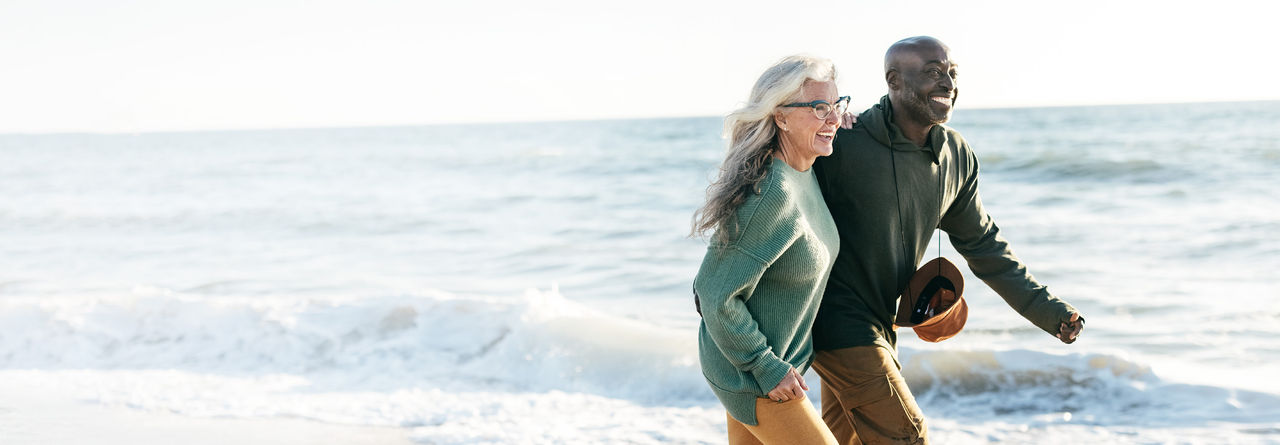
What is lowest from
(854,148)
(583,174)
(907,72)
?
(583,174)

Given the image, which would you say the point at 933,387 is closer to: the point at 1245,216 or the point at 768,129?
the point at 768,129

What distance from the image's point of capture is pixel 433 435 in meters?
5.38

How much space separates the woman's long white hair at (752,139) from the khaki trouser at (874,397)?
0.68 m

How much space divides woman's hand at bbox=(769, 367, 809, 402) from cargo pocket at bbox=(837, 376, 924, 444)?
1.69 feet

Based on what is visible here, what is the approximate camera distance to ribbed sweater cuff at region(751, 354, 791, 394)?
2416 mm

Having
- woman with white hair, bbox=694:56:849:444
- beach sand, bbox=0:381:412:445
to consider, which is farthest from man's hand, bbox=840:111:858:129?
beach sand, bbox=0:381:412:445

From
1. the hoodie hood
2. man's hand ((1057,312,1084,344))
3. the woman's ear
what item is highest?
the woman's ear

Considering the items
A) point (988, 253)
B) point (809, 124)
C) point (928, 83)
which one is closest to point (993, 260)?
point (988, 253)

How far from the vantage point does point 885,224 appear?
9.73 ft

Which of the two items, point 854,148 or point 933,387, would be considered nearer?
point 854,148

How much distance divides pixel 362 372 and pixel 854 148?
16.5ft

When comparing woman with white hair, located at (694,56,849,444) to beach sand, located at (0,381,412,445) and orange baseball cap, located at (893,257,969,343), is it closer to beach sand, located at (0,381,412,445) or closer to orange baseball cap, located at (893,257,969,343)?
orange baseball cap, located at (893,257,969,343)

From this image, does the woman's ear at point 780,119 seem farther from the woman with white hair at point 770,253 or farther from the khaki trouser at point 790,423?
the khaki trouser at point 790,423

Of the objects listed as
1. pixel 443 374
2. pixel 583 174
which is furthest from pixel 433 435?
pixel 583 174
